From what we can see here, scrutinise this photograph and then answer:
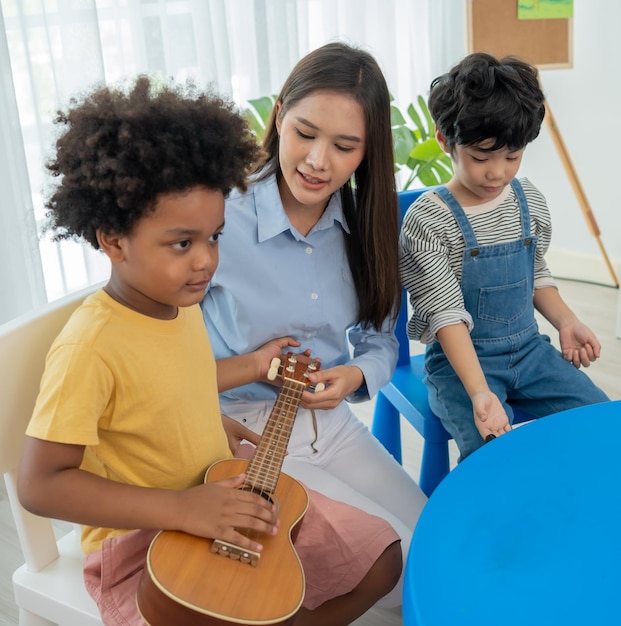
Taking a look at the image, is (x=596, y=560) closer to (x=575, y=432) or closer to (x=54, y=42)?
(x=575, y=432)

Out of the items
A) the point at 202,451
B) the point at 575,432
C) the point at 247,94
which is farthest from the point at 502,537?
the point at 247,94

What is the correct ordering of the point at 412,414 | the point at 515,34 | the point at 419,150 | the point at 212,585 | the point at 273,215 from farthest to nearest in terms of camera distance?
the point at 515,34, the point at 419,150, the point at 412,414, the point at 273,215, the point at 212,585

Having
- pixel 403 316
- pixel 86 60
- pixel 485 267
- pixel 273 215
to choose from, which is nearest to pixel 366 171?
pixel 273 215

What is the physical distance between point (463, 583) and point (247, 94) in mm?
2307

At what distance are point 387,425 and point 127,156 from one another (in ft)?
3.54

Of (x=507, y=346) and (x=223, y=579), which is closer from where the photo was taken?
(x=223, y=579)

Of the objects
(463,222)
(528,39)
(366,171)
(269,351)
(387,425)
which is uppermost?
(528,39)

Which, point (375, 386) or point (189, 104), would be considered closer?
point (189, 104)

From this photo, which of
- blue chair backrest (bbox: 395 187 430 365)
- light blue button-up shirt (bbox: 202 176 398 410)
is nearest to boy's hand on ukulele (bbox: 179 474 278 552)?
light blue button-up shirt (bbox: 202 176 398 410)

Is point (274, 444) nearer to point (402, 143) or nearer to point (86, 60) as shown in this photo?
point (86, 60)

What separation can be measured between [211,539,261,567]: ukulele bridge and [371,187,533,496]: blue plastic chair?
0.70 metres

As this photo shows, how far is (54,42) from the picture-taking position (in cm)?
212

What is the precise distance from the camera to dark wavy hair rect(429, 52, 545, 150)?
1.41 meters

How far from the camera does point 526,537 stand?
74 centimetres
